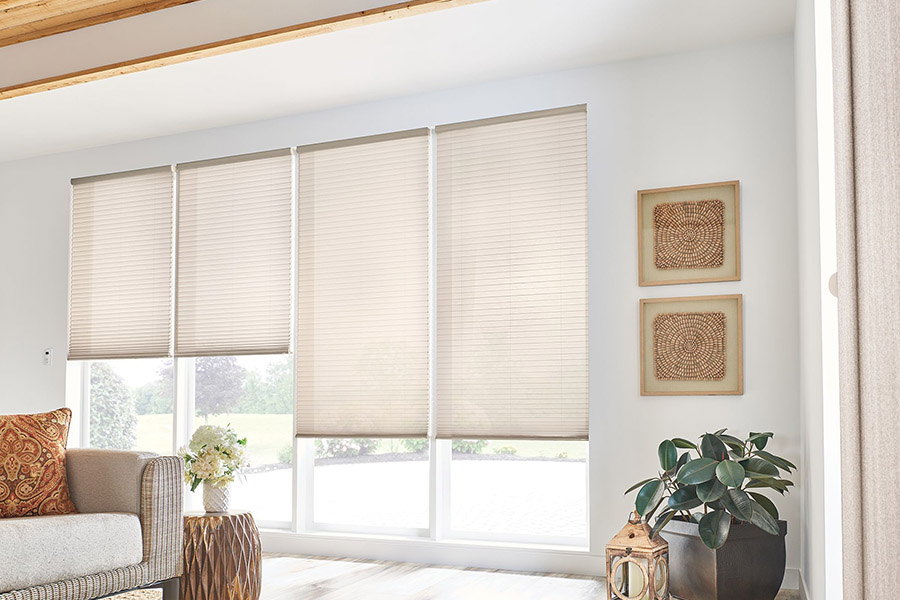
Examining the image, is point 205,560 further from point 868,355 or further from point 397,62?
point 868,355

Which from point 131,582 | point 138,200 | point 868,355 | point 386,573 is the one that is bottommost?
point 386,573

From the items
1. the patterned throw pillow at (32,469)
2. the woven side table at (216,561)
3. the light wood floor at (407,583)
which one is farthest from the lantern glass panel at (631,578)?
the patterned throw pillow at (32,469)

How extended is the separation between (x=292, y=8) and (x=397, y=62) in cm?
76

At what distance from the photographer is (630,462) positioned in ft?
13.5

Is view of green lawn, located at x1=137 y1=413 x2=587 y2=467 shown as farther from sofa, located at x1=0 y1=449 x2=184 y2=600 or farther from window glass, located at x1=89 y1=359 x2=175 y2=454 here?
sofa, located at x1=0 y1=449 x2=184 y2=600

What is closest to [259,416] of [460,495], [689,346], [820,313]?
[460,495]

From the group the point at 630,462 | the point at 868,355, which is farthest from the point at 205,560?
the point at 868,355

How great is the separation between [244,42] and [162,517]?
2044 millimetres

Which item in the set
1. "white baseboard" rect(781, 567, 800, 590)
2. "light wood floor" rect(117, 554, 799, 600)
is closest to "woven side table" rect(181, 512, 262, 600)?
→ "light wood floor" rect(117, 554, 799, 600)

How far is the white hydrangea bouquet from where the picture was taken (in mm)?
3426

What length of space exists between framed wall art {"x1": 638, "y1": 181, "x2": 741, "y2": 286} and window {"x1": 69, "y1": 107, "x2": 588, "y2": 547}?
35 centimetres

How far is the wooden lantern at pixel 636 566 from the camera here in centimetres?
311

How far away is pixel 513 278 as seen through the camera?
14.6ft

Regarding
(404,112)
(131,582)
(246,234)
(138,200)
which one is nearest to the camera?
(131,582)
